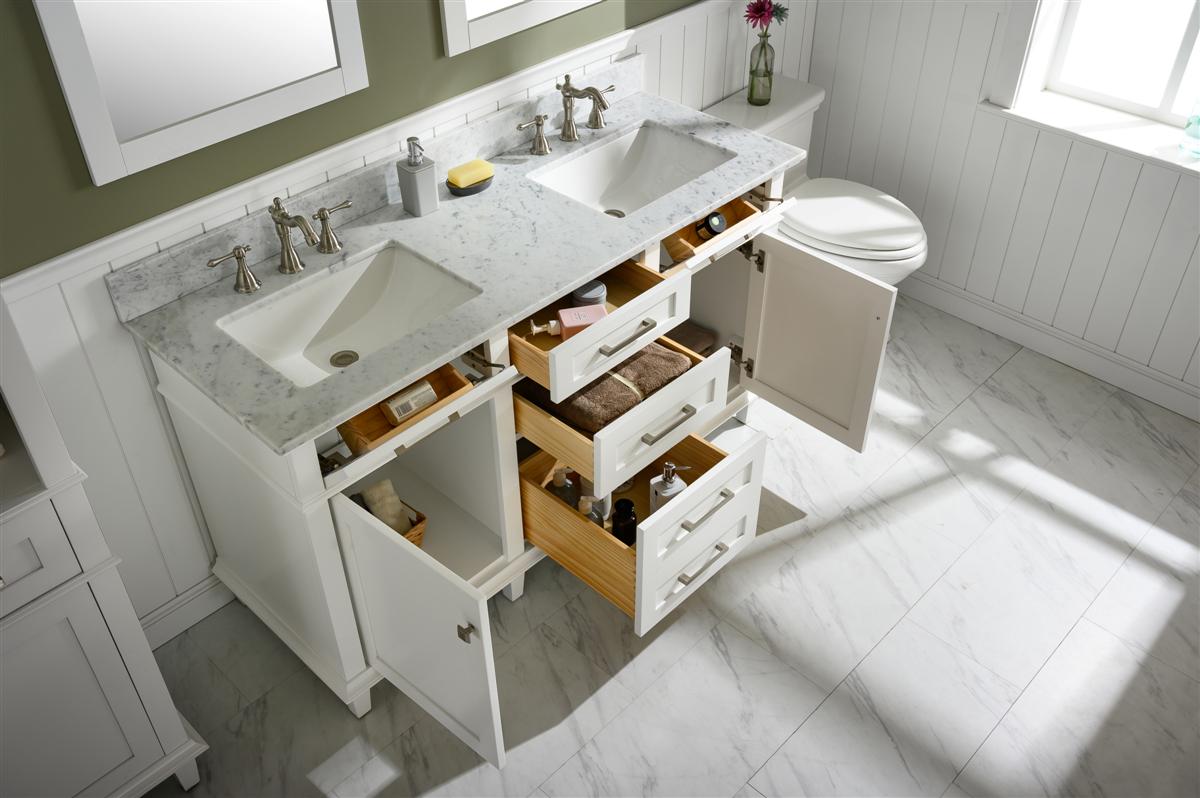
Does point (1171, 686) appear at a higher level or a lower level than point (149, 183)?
lower

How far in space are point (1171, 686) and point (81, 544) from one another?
2.16 m

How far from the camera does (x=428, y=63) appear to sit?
2.19 m

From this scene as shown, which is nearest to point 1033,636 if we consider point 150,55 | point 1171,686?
point 1171,686

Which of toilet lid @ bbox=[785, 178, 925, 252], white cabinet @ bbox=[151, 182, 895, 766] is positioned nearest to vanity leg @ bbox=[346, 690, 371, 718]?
white cabinet @ bbox=[151, 182, 895, 766]

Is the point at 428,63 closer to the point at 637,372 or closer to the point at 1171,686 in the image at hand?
the point at 637,372

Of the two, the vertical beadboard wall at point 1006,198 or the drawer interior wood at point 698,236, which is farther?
the vertical beadboard wall at point 1006,198

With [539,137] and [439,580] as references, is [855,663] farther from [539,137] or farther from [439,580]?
[539,137]

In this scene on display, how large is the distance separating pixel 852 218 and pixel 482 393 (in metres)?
1.38

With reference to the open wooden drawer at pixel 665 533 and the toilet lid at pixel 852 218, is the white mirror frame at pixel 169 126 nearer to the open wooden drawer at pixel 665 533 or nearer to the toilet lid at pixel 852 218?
the open wooden drawer at pixel 665 533

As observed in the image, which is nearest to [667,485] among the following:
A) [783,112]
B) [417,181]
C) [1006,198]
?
[417,181]

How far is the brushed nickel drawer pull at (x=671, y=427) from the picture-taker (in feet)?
6.85

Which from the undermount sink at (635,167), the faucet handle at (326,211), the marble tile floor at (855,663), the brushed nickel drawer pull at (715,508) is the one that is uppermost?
the faucet handle at (326,211)

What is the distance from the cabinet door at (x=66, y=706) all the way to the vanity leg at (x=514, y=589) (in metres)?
0.80

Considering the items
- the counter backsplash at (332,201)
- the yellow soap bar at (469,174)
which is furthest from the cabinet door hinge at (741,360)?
the yellow soap bar at (469,174)
